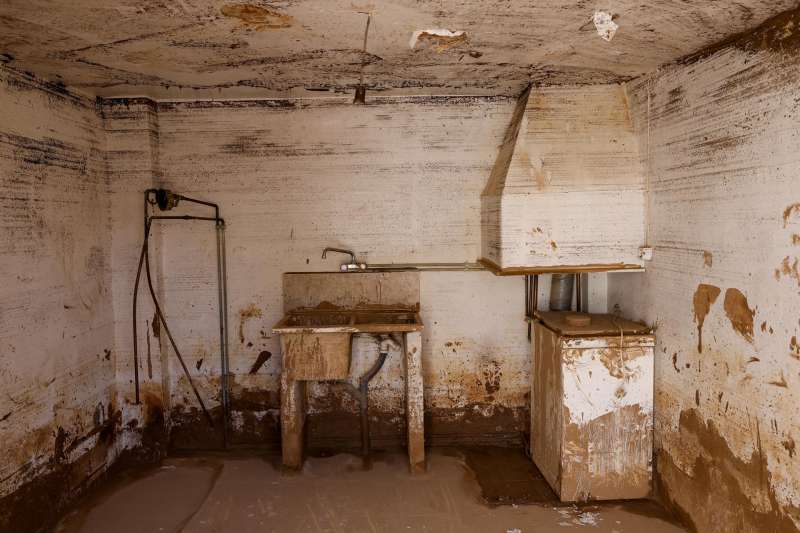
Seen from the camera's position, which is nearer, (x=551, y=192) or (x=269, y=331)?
(x=551, y=192)

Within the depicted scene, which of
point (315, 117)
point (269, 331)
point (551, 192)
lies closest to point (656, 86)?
point (551, 192)

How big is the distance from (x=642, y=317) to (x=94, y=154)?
152 inches

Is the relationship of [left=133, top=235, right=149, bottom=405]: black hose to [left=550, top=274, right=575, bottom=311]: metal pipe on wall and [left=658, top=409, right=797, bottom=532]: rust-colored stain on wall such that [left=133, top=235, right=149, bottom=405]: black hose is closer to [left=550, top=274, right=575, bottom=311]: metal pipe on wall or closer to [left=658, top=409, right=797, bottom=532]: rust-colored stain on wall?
[left=550, top=274, right=575, bottom=311]: metal pipe on wall

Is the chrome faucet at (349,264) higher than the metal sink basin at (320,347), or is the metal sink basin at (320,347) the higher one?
the chrome faucet at (349,264)

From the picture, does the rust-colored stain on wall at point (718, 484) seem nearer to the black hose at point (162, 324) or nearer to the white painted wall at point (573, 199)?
the white painted wall at point (573, 199)

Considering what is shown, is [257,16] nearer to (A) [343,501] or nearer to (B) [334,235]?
(B) [334,235]

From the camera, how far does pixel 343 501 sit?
3.29 metres

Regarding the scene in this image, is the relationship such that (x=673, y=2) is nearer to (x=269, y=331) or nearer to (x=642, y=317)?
(x=642, y=317)

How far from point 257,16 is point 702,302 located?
2.61 m

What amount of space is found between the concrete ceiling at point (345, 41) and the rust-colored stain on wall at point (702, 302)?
48.3 inches

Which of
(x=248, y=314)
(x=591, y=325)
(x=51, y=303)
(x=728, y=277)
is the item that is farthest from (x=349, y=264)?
(x=728, y=277)

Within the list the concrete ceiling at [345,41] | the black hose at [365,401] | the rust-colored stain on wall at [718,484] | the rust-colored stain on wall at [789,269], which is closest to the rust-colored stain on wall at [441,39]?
the concrete ceiling at [345,41]

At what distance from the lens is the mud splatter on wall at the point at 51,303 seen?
2.89 m

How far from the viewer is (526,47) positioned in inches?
110
